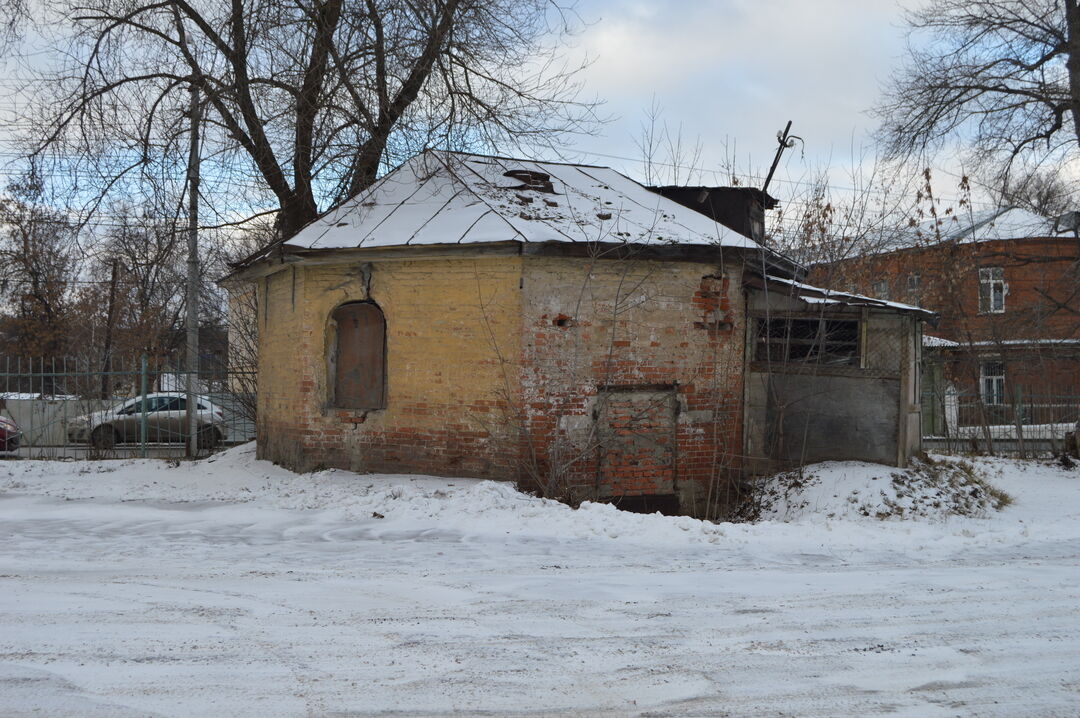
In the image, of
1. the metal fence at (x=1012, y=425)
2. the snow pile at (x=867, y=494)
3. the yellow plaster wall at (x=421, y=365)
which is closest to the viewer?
the snow pile at (x=867, y=494)

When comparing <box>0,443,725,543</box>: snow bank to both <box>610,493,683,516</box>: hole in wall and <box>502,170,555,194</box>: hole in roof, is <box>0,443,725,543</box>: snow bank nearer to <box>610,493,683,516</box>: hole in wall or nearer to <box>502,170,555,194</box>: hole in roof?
<box>610,493,683,516</box>: hole in wall

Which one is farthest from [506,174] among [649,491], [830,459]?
[830,459]

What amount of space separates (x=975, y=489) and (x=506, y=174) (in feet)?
24.3

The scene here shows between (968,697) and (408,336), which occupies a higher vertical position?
(408,336)

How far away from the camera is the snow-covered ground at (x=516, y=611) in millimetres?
4094

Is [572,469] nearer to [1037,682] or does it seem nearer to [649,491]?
[649,491]

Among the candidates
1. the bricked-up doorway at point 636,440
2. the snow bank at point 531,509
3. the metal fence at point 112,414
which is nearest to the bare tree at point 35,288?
the metal fence at point 112,414

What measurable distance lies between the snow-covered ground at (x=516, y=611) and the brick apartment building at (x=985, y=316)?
372 inches

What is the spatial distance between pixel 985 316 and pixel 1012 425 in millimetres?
4338

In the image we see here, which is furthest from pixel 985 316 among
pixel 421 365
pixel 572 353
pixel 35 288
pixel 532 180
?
pixel 35 288

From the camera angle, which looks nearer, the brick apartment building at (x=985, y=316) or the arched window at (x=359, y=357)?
the arched window at (x=359, y=357)

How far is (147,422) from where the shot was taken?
52.7ft

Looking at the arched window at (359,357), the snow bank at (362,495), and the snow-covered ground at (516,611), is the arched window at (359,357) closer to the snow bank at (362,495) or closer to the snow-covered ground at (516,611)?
the snow bank at (362,495)

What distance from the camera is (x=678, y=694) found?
4129 mm
